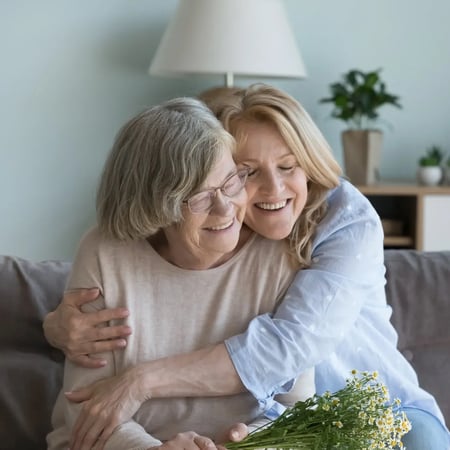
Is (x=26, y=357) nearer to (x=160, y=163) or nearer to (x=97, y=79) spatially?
(x=160, y=163)

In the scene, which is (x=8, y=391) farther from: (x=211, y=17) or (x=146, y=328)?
(x=211, y=17)

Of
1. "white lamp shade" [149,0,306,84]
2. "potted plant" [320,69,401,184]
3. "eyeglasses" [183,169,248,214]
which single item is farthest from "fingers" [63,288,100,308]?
"potted plant" [320,69,401,184]

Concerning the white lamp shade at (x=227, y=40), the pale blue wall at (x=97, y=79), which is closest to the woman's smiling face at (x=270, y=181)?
the white lamp shade at (x=227, y=40)

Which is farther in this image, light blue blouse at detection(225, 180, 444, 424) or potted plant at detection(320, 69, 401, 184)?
potted plant at detection(320, 69, 401, 184)

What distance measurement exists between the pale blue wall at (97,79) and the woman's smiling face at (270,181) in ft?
8.06

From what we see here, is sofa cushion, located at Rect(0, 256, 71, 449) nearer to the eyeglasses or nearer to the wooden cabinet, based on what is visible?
the eyeglasses

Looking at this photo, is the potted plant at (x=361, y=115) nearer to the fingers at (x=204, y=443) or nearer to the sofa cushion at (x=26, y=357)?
the sofa cushion at (x=26, y=357)

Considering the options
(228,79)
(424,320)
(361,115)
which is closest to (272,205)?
(424,320)

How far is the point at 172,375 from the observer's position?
1811 millimetres

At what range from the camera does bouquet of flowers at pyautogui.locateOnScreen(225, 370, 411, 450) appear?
5.13 feet

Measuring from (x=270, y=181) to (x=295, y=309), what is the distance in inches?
10.1

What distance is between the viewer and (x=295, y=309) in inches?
72.4

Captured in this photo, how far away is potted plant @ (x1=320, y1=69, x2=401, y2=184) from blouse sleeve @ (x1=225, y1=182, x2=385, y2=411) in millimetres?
2108

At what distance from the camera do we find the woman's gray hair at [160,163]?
1.77 metres
